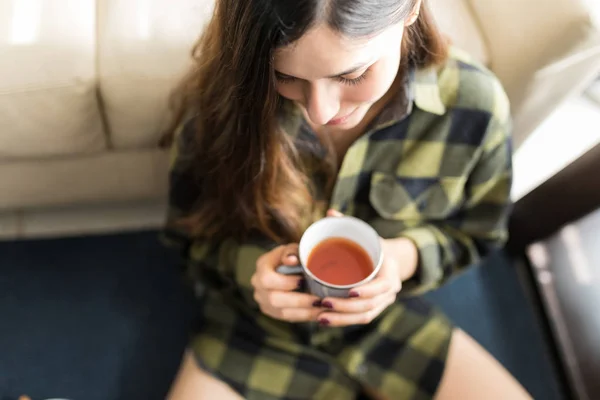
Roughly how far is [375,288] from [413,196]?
0.23 metres

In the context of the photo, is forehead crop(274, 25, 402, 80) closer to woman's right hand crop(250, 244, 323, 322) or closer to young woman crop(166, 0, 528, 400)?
young woman crop(166, 0, 528, 400)

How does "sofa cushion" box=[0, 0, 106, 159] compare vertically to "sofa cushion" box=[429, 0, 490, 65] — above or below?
below

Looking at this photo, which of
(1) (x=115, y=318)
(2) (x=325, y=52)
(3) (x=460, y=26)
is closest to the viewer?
(2) (x=325, y=52)

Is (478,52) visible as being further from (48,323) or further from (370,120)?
(48,323)

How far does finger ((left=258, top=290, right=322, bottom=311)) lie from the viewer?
0.79 m

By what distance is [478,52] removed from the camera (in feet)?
3.32

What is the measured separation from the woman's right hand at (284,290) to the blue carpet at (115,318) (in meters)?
0.50

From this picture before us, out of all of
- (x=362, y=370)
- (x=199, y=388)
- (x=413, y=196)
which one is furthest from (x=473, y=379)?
(x=199, y=388)

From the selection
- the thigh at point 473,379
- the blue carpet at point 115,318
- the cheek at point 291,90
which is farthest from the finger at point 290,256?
the blue carpet at point 115,318

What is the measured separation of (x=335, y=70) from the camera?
600 millimetres

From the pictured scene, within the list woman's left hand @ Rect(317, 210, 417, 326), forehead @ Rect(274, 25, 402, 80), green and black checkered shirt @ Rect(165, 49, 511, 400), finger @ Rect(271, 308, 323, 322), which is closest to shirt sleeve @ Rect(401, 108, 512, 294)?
green and black checkered shirt @ Rect(165, 49, 511, 400)

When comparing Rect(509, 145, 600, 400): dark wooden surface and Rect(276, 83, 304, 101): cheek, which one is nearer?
Rect(276, 83, 304, 101): cheek

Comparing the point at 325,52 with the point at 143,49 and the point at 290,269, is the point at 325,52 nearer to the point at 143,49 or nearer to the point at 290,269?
the point at 290,269

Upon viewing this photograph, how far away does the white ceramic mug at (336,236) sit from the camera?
0.71 metres
